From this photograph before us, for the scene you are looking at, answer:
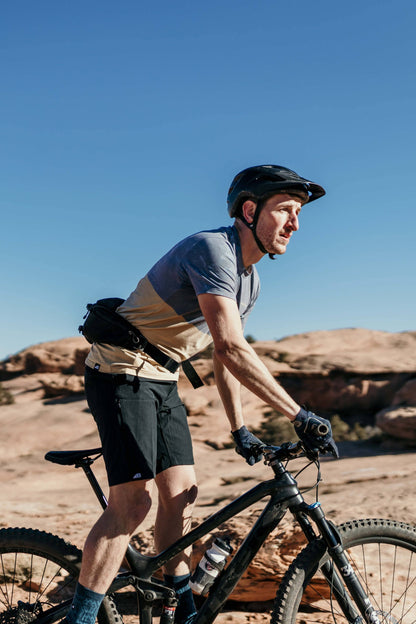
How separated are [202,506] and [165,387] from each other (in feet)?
16.0

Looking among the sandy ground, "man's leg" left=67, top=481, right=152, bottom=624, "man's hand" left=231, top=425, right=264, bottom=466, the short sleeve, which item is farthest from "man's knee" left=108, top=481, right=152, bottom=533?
the sandy ground

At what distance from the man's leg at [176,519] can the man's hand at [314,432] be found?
740 mm

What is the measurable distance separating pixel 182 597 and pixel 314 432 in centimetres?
109

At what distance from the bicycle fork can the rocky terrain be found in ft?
4.20

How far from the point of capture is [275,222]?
2432 millimetres

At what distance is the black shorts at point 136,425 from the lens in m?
2.34

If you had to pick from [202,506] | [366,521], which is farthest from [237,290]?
[202,506]

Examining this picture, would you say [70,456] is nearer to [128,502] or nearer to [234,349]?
[128,502]

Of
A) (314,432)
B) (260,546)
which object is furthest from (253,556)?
(314,432)

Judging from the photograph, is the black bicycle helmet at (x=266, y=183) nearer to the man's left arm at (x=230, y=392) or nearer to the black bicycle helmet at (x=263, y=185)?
the black bicycle helmet at (x=263, y=185)

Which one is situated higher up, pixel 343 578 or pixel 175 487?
pixel 175 487

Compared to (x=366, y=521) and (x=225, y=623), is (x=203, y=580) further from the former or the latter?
(x=225, y=623)

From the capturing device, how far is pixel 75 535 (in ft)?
18.6

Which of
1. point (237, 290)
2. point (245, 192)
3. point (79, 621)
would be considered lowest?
point (79, 621)
